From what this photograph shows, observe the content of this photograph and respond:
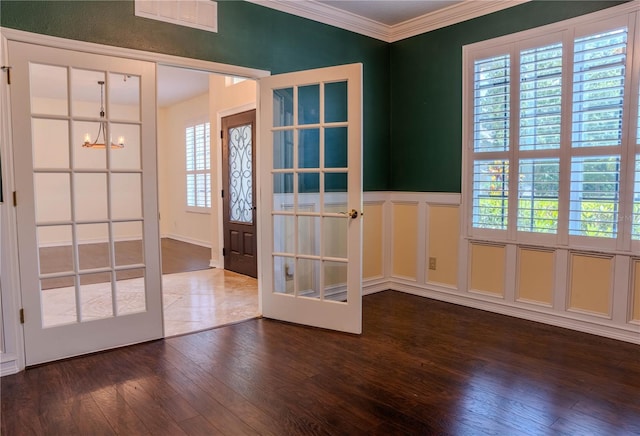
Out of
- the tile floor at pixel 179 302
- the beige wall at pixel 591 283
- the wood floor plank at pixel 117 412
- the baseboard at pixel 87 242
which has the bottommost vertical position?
the wood floor plank at pixel 117 412

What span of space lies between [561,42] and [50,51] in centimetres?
380

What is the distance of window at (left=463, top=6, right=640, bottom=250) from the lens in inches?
124

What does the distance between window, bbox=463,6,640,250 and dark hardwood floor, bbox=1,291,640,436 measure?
0.93m

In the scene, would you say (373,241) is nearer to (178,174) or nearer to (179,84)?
(179,84)

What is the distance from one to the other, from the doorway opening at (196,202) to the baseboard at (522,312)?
1.79m

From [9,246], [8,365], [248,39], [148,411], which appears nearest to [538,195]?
[248,39]

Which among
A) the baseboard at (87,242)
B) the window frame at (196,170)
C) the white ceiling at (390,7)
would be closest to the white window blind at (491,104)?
the white ceiling at (390,7)

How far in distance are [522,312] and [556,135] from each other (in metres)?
1.58

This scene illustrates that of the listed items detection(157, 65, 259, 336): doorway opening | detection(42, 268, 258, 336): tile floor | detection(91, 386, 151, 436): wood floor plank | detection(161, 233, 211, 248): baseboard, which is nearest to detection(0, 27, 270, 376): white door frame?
detection(42, 268, 258, 336): tile floor

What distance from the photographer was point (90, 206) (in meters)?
3.08

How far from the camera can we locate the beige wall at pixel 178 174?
817 centimetres

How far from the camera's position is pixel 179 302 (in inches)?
171

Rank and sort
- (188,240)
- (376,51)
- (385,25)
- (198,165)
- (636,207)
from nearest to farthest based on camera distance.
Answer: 1. (636,207)
2. (385,25)
3. (376,51)
4. (198,165)
5. (188,240)

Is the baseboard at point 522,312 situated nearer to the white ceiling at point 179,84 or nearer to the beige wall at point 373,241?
the beige wall at point 373,241
